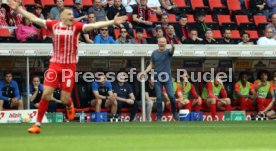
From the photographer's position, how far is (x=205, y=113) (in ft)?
88.7

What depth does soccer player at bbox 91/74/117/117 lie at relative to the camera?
25.6 m

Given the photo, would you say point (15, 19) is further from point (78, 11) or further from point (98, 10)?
point (98, 10)

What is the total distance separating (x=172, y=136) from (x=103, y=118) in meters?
9.03

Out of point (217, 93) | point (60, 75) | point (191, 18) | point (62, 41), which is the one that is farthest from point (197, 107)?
point (60, 75)

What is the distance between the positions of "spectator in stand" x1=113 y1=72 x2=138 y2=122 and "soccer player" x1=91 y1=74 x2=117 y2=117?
165 millimetres

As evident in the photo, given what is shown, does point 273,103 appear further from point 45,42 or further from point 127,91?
point 45,42

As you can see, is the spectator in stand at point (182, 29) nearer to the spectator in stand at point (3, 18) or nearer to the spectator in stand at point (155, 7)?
the spectator in stand at point (155, 7)

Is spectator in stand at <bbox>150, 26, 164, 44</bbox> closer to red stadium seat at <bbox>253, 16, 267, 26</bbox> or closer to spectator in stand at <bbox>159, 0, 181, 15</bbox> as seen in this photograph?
spectator in stand at <bbox>159, 0, 181, 15</bbox>

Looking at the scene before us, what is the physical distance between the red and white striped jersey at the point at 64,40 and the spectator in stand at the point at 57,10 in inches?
313

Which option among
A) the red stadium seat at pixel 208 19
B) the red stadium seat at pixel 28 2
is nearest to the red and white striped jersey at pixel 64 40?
the red stadium seat at pixel 28 2

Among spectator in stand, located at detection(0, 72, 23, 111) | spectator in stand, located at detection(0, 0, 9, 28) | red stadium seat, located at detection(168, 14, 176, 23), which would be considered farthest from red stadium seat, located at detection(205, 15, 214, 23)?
spectator in stand, located at detection(0, 72, 23, 111)

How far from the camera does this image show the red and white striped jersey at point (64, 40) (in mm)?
17281

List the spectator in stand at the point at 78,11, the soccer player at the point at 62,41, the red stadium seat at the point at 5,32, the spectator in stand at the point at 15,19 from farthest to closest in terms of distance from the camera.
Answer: the spectator in stand at the point at 78,11
the spectator in stand at the point at 15,19
the red stadium seat at the point at 5,32
the soccer player at the point at 62,41

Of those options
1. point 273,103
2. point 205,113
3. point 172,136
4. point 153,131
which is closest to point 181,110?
point 205,113
